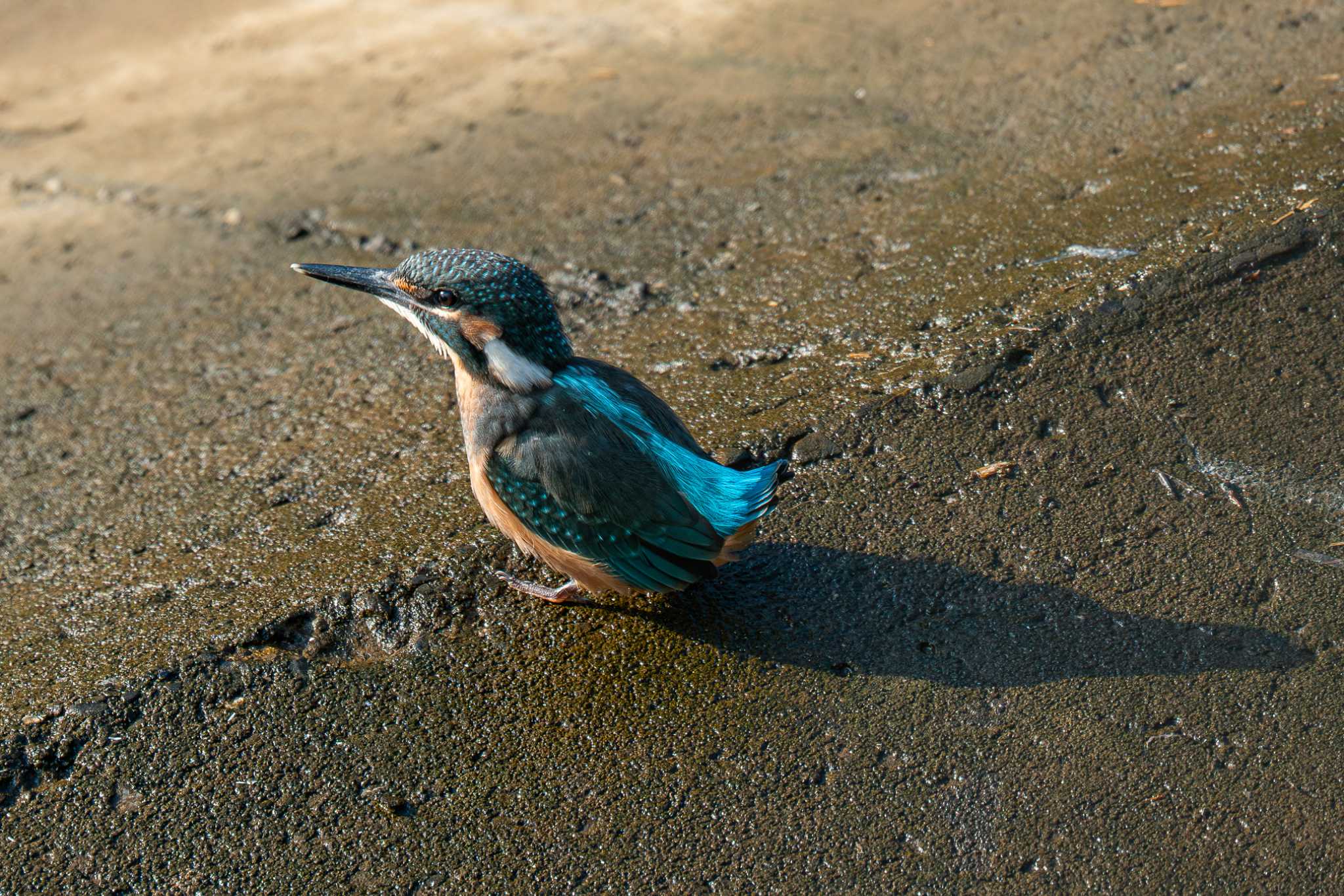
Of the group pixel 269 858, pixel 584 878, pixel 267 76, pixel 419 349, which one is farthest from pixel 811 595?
pixel 267 76

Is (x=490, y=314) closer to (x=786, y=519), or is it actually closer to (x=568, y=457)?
(x=568, y=457)

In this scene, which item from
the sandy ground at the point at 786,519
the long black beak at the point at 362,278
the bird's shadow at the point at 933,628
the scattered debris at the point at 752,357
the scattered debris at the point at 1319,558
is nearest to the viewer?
the sandy ground at the point at 786,519

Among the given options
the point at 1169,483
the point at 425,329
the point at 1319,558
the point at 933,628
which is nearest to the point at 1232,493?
the point at 1169,483

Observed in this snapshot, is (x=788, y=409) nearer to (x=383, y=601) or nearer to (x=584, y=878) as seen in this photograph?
(x=383, y=601)

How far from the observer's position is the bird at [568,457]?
110 inches

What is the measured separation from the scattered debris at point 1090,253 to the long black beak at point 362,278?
2.12m

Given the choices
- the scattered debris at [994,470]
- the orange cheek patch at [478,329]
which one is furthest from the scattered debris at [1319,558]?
the orange cheek patch at [478,329]

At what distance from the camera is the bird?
9.20 ft

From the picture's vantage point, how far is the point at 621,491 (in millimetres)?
2811

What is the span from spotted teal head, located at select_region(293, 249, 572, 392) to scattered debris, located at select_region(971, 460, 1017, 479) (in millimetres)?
1208

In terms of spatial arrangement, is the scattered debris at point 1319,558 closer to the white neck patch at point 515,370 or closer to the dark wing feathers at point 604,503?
the dark wing feathers at point 604,503

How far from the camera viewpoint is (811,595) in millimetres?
2969

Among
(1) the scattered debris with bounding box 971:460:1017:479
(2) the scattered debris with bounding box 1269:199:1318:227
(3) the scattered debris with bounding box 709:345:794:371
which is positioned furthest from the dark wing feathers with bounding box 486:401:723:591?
(2) the scattered debris with bounding box 1269:199:1318:227

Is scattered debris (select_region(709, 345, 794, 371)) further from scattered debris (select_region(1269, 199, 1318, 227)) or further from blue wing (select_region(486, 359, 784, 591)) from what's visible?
scattered debris (select_region(1269, 199, 1318, 227))
